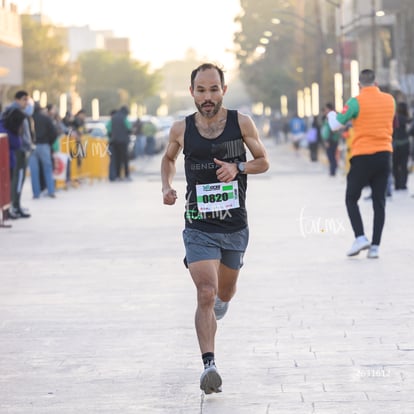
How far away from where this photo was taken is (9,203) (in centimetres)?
1944

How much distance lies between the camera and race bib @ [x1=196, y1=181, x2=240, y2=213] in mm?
7387

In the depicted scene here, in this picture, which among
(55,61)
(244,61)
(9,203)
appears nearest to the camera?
(9,203)

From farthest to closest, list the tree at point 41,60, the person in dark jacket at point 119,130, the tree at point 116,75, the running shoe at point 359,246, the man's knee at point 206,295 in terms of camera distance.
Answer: the tree at point 116,75 < the tree at point 41,60 < the person in dark jacket at point 119,130 < the running shoe at point 359,246 < the man's knee at point 206,295

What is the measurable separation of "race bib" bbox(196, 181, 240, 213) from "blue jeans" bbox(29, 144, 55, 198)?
1760cm

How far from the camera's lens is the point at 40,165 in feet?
84.4

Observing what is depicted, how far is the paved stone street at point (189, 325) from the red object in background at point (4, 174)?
96 centimetres

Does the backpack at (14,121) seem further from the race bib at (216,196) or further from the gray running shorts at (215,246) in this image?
the race bib at (216,196)

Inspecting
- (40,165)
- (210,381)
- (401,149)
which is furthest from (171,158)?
(401,149)

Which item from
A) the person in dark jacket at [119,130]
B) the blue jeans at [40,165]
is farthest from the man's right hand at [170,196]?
the person in dark jacket at [119,130]

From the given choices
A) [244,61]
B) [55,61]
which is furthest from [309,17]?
[55,61]

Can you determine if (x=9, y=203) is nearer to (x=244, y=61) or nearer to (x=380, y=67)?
(x=380, y=67)

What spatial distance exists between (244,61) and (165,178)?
111 meters

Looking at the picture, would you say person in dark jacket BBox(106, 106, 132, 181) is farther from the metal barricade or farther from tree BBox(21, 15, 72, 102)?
tree BBox(21, 15, 72, 102)

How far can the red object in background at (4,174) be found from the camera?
18.9 meters
